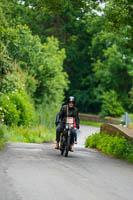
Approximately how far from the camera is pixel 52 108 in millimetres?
34906

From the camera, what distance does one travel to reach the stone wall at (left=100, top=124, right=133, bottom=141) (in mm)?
17028

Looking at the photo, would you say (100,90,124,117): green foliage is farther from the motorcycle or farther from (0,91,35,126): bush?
the motorcycle

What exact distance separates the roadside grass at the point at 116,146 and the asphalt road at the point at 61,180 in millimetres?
2254

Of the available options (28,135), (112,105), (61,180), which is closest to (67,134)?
(61,180)

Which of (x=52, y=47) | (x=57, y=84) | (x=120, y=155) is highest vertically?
(x=52, y=47)

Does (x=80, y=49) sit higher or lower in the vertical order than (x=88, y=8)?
higher

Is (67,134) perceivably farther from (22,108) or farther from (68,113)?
(22,108)

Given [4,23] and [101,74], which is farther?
[101,74]

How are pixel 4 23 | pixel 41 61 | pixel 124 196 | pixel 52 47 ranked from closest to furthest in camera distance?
pixel 124 196 < pixel 4 23 < pixel 41 61 < pixel 52 47

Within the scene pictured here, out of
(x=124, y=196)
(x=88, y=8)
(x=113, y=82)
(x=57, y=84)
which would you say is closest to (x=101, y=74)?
(x=113, y=82)

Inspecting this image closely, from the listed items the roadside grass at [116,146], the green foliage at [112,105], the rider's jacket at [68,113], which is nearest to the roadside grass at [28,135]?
the roadside grass at [116,146]

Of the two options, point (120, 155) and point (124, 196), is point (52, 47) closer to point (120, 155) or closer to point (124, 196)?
point (120, 155)

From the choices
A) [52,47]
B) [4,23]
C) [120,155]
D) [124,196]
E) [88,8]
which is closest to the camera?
[124,196]

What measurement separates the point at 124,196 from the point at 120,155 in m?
7.59
